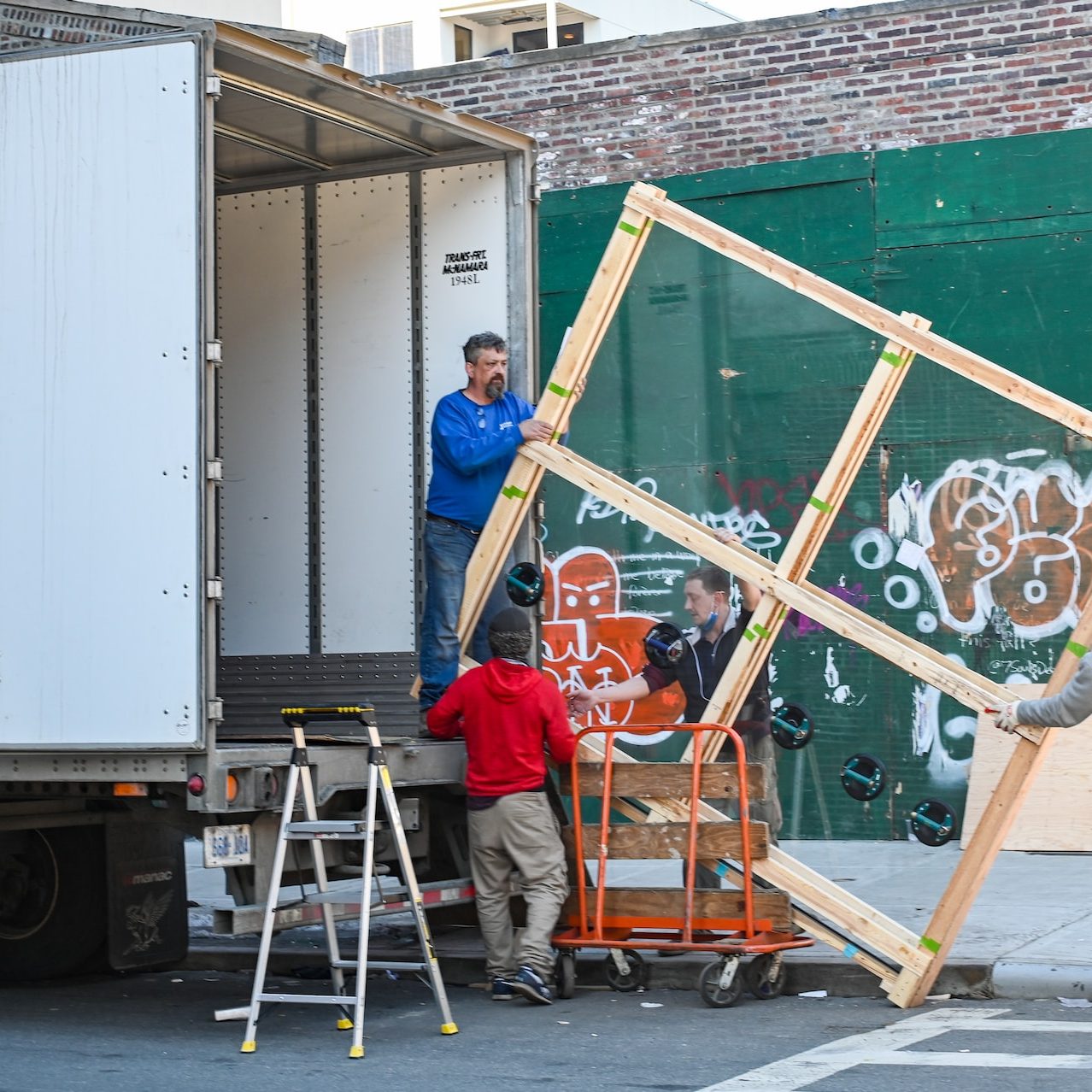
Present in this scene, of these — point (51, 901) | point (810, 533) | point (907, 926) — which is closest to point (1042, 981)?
point (907, 926)

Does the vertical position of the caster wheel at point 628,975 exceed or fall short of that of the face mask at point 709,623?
it falls short

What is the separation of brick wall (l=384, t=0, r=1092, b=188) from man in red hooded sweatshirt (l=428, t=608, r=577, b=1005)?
224 inches

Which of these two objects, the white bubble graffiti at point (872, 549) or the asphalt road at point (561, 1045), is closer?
the asphalt road at point (561, 1045)

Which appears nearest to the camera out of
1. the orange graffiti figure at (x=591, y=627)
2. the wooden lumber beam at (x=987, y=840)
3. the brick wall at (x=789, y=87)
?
the wooden lumber beam at (x=987, y=840)

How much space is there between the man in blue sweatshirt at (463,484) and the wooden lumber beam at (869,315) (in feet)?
3.11

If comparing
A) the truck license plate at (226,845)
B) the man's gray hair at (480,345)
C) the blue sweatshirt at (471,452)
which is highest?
the man's gray hair at (480,345)

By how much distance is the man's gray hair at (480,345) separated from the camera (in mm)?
7973

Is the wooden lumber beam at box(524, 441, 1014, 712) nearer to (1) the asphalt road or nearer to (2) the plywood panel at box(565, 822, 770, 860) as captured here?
(2) the plywood panel at box(565, 822, 770, 860)

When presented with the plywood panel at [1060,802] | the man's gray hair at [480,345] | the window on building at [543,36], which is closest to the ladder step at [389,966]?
the man's gray hair at [480,345]

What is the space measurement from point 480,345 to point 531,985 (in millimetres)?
2774

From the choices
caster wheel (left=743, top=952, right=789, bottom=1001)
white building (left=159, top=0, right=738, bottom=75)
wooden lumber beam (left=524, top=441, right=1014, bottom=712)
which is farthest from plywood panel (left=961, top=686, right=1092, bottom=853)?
white building (left=159, top=0, right=738, bottom=75)

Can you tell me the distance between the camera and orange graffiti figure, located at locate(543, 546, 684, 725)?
12148 millimetres

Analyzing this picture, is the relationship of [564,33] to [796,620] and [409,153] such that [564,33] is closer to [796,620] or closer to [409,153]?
[796,620]

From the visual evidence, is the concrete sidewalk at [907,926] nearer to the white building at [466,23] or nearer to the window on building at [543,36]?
the white building at [466,23]
